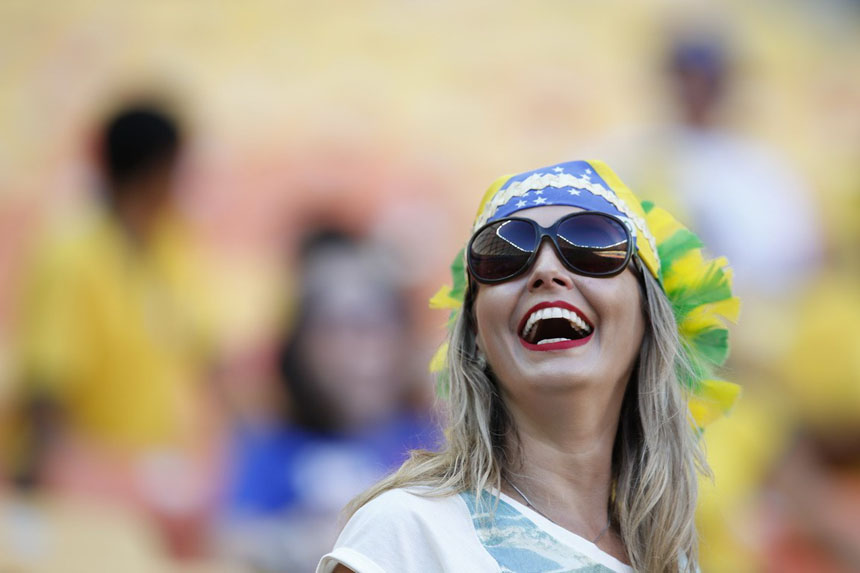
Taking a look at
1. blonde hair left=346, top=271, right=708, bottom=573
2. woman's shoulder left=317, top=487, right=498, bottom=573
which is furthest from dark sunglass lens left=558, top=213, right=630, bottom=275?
woman's shoulder left=317, top=487, right=498, bottom=573

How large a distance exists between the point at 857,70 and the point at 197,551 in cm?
507

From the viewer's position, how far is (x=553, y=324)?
77.1 inches

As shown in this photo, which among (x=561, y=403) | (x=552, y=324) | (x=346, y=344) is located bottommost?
(x=346, y=344)

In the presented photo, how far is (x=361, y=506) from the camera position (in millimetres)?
1808

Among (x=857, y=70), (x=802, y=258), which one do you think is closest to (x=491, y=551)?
(x=802, y=258)

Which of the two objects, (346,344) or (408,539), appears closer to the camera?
(408,539)

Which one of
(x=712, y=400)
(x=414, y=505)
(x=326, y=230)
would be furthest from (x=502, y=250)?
(x=326, y=230)

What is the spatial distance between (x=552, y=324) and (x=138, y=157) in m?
3.36

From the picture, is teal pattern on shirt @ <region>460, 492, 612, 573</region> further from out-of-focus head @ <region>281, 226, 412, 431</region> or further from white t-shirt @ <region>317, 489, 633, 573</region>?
out-of-focus head @ <region>281, 226, 412, 431</region>

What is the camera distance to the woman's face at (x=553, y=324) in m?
1.91

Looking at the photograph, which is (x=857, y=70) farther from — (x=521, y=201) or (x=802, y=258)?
(x=521, y=201)

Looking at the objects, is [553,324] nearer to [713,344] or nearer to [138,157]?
[713,344]

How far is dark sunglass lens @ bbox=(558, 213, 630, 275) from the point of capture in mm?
1953

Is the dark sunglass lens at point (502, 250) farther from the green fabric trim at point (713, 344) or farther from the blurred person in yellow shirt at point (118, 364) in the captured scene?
the blurred person in yellow shirt at point (118, 364)
